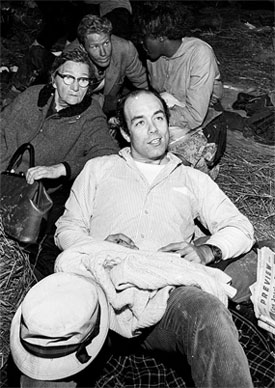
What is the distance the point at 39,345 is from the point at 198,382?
0.57m

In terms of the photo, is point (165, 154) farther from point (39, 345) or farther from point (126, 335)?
point (39, 345)

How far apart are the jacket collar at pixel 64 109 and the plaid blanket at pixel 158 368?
4.64ft

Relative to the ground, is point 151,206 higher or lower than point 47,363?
higher

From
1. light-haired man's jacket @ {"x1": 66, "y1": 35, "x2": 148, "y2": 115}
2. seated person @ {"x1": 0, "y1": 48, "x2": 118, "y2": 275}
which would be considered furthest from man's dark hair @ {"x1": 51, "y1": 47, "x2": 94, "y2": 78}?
light-haired man's jacket @ {"x1": 66, "y1": 35, "x2": 148, "y2": 115}

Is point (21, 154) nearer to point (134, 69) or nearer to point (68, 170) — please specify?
point (68, 170)

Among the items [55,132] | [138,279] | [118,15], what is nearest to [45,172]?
[55,132]

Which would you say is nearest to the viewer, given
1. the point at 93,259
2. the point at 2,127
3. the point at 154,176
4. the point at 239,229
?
the point at 93,259

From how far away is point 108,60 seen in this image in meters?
4.25

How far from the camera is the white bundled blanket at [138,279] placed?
8.66 feet

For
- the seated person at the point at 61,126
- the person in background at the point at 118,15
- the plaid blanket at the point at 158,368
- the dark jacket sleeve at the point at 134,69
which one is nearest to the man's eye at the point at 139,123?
the seated person at the point at 61,126

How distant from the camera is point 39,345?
2424 mm

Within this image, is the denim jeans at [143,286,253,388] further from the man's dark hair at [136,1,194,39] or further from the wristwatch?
the man's dark hair at [136,1,194,39]

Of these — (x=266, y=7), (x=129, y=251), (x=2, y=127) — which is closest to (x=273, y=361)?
(x=129, y=251)

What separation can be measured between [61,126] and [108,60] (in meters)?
0.69
